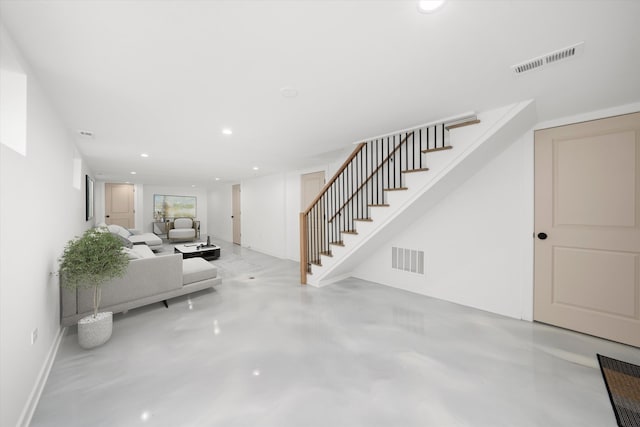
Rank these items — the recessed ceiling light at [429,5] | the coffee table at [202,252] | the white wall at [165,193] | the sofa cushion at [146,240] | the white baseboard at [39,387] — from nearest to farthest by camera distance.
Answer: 1. the recessed ceiling light at [429,5]
2. the white baseboard at [39,387]
3. the coffee table at [202,252]
4. the sofa cushion at [146,240]
5. the white wall at [165,193]

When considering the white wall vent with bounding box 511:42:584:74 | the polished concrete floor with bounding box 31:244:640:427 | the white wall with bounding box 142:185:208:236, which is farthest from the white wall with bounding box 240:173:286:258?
the white wall vent with bounding box 511:42:584:74

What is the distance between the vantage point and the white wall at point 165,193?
9516 millimetres

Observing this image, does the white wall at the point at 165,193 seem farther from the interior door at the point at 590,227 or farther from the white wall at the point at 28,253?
the interior door at the point at 590,227

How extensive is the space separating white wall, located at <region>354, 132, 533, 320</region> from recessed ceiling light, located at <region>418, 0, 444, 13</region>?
8.03 feet

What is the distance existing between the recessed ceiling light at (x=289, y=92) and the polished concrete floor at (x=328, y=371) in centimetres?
231

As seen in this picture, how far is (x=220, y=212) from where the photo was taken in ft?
32.1

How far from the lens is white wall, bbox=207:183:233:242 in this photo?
9117 millimetres

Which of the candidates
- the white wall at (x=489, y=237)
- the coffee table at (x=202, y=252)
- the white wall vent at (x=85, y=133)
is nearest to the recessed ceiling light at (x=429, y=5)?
the white wall at (x=489, y=237)

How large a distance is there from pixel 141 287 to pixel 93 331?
0.72 meters

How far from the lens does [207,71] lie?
173cm

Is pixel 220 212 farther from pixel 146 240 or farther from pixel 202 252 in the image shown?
pixel 202 252

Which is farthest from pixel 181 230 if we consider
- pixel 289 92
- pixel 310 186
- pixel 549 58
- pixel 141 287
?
pixel 549 58

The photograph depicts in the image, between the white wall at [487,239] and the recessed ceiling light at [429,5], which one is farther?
the white wall at [487,239]

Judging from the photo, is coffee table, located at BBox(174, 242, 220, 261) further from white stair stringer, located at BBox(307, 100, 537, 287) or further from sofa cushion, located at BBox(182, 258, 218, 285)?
white stair stringer, located at BBox(307, 100, 537, 287)
